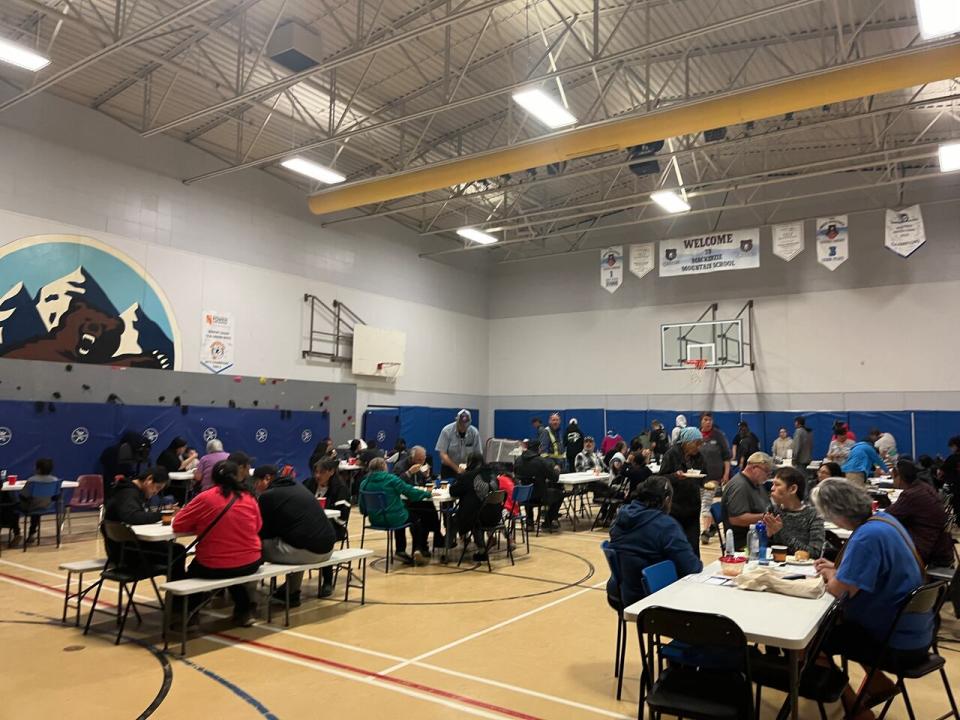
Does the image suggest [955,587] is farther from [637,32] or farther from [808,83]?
[637,32]

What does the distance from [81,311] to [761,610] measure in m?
12.2

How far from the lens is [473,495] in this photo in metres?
7.33

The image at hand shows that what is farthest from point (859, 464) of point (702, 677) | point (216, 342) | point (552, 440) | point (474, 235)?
point (216, 342)

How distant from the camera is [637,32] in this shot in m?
10.8

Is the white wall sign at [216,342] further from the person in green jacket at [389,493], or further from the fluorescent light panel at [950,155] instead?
the fluorescent light panel at [950,155]

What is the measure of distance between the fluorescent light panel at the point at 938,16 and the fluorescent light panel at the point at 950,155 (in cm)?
396

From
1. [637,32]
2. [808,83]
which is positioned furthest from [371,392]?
[808,83]

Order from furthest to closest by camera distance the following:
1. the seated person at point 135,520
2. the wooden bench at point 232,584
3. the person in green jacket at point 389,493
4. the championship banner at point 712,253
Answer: the championship banner at point 712,253 < the person in green jacket at point 389,493 < the seated person at point 135,520 < the wooden bench at point 232,584

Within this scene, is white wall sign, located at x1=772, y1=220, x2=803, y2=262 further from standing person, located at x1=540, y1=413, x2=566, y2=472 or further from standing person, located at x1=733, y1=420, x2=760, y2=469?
standing person, located at x1=540, y1=413, x2=566, y2=472

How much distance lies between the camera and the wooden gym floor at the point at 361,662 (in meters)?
3.76

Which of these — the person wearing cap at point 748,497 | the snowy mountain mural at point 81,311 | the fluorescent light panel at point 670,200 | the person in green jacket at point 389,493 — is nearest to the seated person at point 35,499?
the snowy mountain mural at point 81,311

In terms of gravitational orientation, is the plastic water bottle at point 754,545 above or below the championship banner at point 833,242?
below

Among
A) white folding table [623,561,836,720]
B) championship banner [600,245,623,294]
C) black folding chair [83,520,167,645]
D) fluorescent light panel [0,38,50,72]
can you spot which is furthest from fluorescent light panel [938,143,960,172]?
fluorescent light panel [0,38,50,72]

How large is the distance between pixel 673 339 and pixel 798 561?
14.8 m
